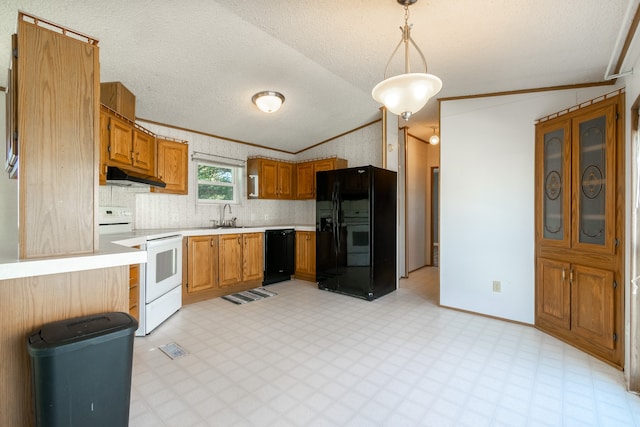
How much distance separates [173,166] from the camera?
12.6ft

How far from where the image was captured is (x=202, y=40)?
254 centimetres

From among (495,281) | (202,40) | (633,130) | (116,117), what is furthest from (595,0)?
(116,117)

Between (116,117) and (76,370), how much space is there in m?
2.47

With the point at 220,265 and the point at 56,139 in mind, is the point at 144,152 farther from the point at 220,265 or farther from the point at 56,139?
the point at 56,139

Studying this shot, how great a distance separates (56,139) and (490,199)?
363cm

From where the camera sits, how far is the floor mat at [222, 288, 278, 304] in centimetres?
381

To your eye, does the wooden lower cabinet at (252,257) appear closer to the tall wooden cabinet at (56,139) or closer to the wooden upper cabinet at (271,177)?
the wooden upper cabinet at (271,177)

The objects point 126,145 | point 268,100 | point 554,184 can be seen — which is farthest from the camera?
point 268,100

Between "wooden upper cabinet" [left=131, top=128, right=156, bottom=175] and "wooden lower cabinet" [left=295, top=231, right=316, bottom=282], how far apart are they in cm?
239

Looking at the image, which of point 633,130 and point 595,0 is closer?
point 595,0

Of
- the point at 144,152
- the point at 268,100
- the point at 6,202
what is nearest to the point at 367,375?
the point at 268,100

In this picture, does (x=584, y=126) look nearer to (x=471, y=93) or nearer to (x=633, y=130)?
(x=633, y=130)

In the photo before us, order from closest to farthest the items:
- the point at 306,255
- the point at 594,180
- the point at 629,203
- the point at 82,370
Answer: the point at 82,370 → the point at 629,203 → the point at 594,180 → the point at 306,255

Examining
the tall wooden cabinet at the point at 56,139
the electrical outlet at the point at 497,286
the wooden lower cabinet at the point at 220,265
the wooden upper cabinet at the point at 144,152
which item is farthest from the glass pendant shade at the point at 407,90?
the wooden lower cabinet at the point at 220,265
